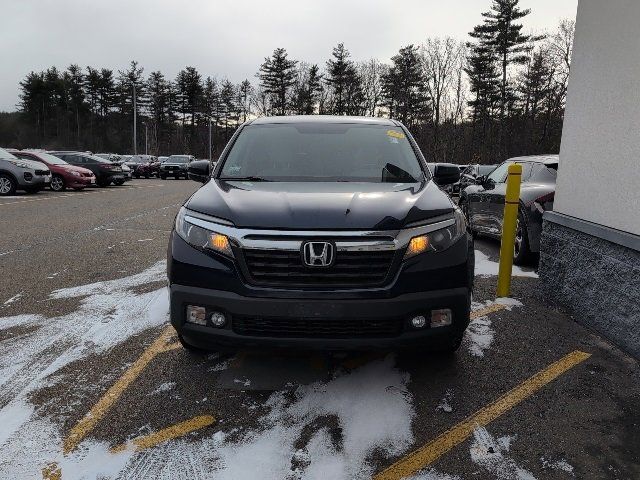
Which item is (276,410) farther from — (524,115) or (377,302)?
(524,115)

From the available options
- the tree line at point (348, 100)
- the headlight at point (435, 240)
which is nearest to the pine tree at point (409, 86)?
the tree line at point (348, 100)

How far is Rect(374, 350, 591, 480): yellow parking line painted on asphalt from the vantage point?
232 centimetres

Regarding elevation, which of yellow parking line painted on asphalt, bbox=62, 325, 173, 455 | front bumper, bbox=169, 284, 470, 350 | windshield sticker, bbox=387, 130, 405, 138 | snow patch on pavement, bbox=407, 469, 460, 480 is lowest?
yellow parking line painted on asphalt, bbox=62, 325, 173, 455

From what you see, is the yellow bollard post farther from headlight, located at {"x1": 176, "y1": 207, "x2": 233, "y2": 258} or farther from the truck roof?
headlight, located at {"x1": 176, "y1": 207, "x2": 233, "y2": 258}

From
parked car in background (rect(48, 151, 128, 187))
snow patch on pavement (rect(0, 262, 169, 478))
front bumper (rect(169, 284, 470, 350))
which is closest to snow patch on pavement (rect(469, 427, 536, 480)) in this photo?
front bumper (rect(169, 284, 470, 350))

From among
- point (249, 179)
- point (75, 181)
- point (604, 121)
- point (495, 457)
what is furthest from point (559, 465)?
point (75, 181)

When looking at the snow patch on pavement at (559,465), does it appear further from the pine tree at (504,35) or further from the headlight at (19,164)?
the pine tree at (504,35)

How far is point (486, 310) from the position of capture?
4.62 metres

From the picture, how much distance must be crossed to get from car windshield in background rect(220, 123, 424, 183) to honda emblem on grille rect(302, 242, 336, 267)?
101 centimetres

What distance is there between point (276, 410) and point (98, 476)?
932 mm

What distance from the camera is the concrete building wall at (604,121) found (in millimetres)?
3762

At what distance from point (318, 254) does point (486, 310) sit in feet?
8.38

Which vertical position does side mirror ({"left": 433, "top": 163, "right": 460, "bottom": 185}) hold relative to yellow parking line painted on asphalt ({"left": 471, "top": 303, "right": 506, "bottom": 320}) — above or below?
above

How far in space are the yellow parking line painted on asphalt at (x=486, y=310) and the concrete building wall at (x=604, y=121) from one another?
1.07 metres
